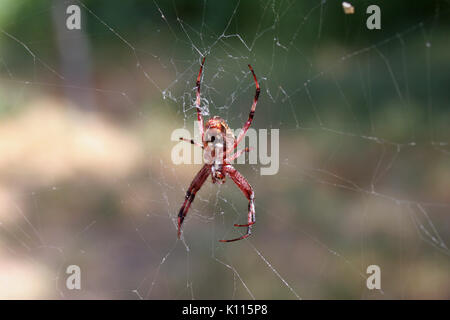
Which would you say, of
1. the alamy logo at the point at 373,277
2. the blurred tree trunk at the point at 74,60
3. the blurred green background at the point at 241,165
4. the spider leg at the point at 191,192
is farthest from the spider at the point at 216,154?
the blurred tree trunk at the point at 74,60

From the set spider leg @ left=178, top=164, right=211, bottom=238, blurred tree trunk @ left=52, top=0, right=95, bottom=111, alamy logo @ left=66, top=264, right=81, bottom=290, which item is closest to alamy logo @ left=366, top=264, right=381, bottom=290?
spider leg @ left=178, top=164, right=211, bottom=238

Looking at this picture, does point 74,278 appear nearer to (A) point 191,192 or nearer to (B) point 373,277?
(A) point 191,192

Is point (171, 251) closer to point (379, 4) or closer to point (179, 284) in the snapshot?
point (179, 284)

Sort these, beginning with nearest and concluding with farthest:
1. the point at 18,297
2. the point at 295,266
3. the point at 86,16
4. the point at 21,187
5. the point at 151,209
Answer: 1. the point at 18,297
2. the point at 295,266
3. the point at 151,209
4. the point at 21,187
5. the point at 86,16

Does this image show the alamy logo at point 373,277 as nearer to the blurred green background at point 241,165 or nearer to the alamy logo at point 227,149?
the blurred green background at point 241,165

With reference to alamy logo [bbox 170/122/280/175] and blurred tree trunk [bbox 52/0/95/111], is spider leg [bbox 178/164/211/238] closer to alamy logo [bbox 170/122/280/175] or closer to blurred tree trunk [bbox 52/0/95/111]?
alamy logo [bbox 170/122/280/175]

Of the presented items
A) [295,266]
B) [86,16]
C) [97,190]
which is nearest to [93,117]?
[97,190]

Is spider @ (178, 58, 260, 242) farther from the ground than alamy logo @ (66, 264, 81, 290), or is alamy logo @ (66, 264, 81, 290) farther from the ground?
spider @ (178, 58, 260, 242)
